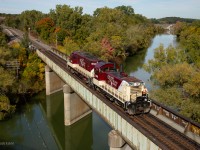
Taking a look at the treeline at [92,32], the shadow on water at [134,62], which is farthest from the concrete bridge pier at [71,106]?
the shadow on water at [134,62]

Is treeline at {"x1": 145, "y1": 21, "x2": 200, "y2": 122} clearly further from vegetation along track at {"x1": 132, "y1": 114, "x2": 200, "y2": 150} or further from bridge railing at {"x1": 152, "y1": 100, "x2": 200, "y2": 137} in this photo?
vegetation along track at {"x1": 132, "y1": 114, "x2": 200, "y2": 150}

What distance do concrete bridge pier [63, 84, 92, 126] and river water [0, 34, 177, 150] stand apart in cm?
110

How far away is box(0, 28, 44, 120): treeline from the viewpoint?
43625mm

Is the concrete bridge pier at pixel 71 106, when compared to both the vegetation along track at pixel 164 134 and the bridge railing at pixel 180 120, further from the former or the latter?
A: the bridge railing at pixel 180 120

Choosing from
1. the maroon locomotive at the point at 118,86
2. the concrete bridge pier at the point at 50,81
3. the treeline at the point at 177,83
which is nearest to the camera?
the maroon locomotive at the point at 118,86

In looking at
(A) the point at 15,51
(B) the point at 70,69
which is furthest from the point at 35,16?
(B) the point at 70,69

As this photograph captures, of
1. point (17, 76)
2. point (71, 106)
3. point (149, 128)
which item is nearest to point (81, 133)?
point (71, 106)

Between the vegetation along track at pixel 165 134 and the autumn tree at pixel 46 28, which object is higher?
Result: the autumn tree at pixel 46 28

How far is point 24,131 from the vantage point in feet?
139

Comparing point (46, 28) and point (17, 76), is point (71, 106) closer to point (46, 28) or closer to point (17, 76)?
point (17, 76)

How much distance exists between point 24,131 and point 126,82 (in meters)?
24.5

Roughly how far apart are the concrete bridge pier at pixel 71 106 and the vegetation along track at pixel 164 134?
19.4 metres

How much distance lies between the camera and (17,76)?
55.1 metres

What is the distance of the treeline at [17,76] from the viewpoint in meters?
43.6
